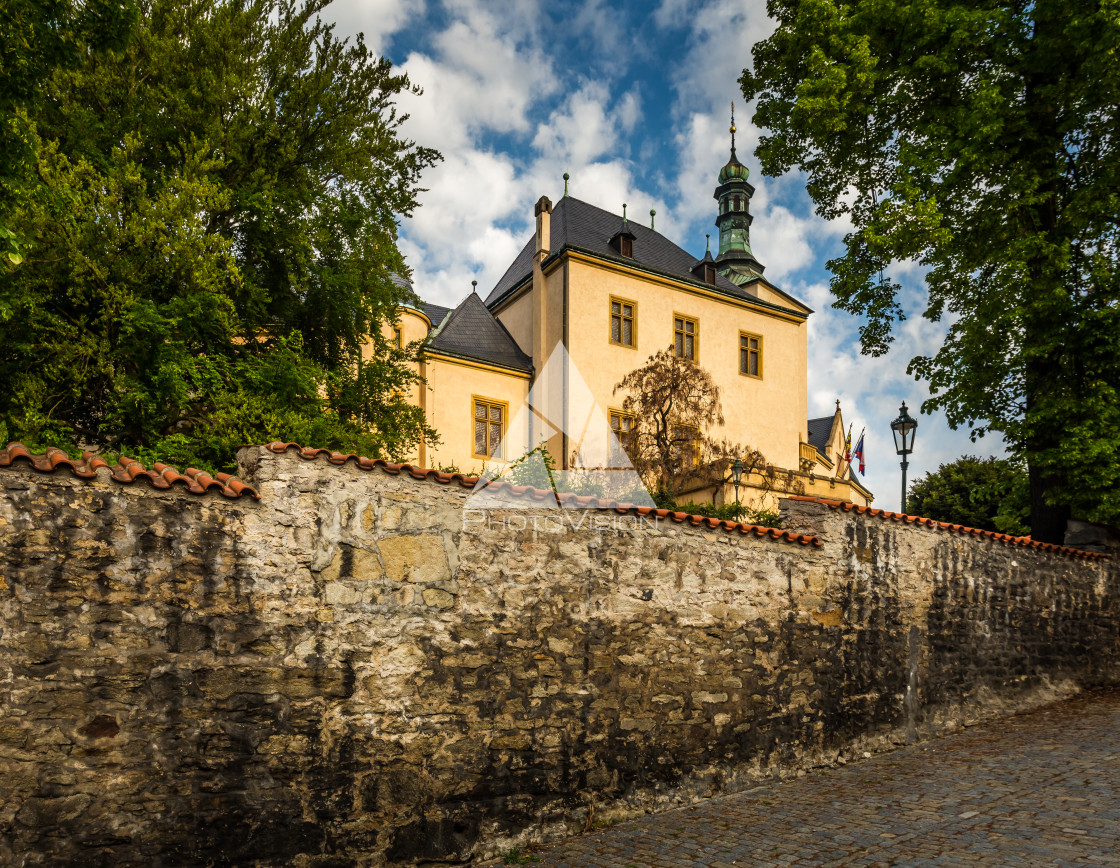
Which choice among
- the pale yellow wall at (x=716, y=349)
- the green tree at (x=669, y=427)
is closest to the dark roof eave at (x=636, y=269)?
the pale yellow wall at (x=716, y=349)

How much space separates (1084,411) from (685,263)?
53.7 ft

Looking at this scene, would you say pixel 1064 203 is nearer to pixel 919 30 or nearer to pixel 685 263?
pixel 919 30

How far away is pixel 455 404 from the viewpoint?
848 inches

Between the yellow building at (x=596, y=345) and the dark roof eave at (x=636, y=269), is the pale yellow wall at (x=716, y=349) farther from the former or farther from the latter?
the dark roof eave at (x=636, y=269)

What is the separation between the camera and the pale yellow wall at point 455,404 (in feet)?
69.2

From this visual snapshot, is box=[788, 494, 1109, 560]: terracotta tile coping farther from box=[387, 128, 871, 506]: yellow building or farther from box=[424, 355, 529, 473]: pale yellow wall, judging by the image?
box=[424, 355, 529, 473]: pale yellow wall

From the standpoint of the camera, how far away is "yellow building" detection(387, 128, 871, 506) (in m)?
21.8

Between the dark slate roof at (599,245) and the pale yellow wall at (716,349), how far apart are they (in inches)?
30.3

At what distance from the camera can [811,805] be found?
6484 mm

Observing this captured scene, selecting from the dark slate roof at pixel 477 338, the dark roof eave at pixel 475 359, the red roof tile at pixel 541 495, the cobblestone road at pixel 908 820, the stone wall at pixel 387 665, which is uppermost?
the dark slate roof at pixel 477 338

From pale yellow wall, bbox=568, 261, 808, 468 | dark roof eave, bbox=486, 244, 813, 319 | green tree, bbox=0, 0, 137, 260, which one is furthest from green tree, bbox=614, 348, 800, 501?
green tree, bbox=0, 0, 137, 260

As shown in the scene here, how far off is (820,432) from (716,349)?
19.9 meters

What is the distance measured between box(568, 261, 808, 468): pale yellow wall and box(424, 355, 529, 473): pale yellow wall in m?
2.96

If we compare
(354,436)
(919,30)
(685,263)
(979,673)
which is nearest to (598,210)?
(685,263)
